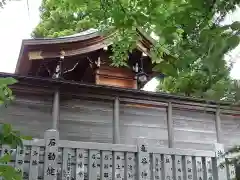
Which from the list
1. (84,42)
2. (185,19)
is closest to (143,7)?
(185,19)

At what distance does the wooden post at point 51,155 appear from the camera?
18.7 ft

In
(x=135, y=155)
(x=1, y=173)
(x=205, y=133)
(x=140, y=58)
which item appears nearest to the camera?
(x=1, y=173)

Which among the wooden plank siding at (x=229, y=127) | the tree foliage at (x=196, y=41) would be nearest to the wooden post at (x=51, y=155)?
the tree foliage at (x=196, y=41)

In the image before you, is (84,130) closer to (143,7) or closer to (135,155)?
(135,155)

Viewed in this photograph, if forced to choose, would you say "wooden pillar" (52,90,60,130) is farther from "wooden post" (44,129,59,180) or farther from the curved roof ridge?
"wooden post" (44,129,59,180)

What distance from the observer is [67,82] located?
24.7 feet

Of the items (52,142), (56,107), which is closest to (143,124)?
(56,107)

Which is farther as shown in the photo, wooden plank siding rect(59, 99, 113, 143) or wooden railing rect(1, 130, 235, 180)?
wooden plank siding rect(59, 99, 113, 143)

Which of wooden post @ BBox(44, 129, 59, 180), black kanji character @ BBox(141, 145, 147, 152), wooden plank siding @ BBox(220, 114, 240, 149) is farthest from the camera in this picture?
wooden plank siding @ BBox(220, 114, 240, 149)

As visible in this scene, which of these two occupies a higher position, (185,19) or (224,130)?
(224,130)

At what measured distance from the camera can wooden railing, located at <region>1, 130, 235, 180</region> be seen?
18.8 feet

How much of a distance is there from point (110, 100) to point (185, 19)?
6.19 m

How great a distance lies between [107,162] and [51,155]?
0.99 meters

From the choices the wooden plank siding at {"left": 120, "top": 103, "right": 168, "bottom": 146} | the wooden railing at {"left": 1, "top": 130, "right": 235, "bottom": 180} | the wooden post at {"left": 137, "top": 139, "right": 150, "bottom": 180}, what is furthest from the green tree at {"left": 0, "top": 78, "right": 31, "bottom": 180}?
the wooden plank siding at {"left": 120, "top": 103, "right": 168, "bottom": 146}
